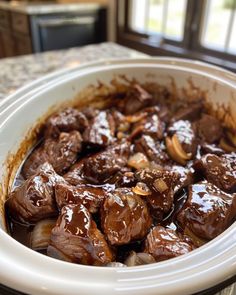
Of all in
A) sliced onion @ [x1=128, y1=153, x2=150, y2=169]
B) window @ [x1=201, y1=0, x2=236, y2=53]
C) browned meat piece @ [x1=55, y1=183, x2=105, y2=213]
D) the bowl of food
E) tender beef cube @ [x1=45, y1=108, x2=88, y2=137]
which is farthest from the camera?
window @ [x1=201, y1=0, x2=236, y2=53]

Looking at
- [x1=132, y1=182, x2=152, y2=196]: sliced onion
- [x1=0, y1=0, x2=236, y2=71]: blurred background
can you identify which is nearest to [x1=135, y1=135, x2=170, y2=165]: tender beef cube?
[x1=132, y1=182, x2=152, y2=196]: sliced onion

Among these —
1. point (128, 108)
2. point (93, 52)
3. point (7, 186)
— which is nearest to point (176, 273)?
point (7, 186)

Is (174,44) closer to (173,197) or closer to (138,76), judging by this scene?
(138,76)

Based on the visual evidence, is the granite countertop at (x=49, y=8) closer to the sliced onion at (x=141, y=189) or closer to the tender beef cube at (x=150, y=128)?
the tender beef cube at (x=150, y=128)

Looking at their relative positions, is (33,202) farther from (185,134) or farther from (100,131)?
(185,134)

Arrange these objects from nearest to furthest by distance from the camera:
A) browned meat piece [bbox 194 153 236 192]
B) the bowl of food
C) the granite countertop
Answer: the bowl of food < browned meat piece [bbox 194 153 236 192] < the granite countertop

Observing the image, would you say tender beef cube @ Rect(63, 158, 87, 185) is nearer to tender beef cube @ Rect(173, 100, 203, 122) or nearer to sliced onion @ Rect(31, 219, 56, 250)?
sliced onion @ Rect(31, 219, 56, 250)

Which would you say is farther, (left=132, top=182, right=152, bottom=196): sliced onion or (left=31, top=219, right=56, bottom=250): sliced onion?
(left=132, top=182, right=152, bottom=196): sliced onion
